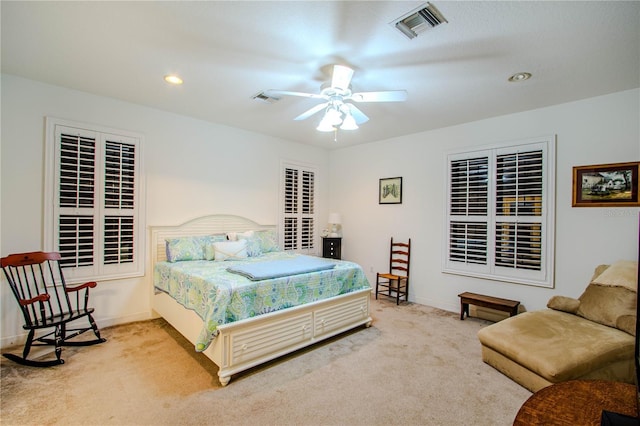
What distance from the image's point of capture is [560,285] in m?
3.43

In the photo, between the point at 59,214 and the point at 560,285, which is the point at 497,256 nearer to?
the point at 560,285

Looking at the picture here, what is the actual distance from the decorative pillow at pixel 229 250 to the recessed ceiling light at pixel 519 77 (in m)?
3.63

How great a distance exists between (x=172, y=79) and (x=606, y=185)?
4.69 metres

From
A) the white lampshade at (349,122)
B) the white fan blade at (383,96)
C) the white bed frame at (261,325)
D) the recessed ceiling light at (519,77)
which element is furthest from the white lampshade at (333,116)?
the white bed frame at (261,325)

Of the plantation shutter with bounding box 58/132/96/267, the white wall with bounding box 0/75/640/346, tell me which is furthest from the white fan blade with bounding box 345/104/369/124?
the plantation shutter with bounding box 58/132/96/267

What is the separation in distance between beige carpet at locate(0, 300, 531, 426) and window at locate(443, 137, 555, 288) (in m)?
1.30

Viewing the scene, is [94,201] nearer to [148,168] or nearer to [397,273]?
[148,168]

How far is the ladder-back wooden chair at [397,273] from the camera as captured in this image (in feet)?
15.6

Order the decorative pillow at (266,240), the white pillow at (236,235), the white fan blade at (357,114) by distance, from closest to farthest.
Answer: the white fan blade at (357,114) → the white pillow at (236,235) → the decorative pillow at (266,240)

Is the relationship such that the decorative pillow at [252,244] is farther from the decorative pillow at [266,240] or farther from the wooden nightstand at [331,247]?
the wooden nightstand at [331,247]

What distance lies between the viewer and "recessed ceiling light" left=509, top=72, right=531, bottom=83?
109 inches

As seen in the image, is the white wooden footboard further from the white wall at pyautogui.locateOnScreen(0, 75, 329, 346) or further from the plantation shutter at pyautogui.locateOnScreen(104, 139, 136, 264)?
the white wall at pyautogui.locateOnScreen(0, 75, 329, 346)

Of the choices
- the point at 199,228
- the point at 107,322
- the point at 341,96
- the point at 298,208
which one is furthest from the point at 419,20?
the point at 107,322

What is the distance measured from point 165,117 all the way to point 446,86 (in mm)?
3489
